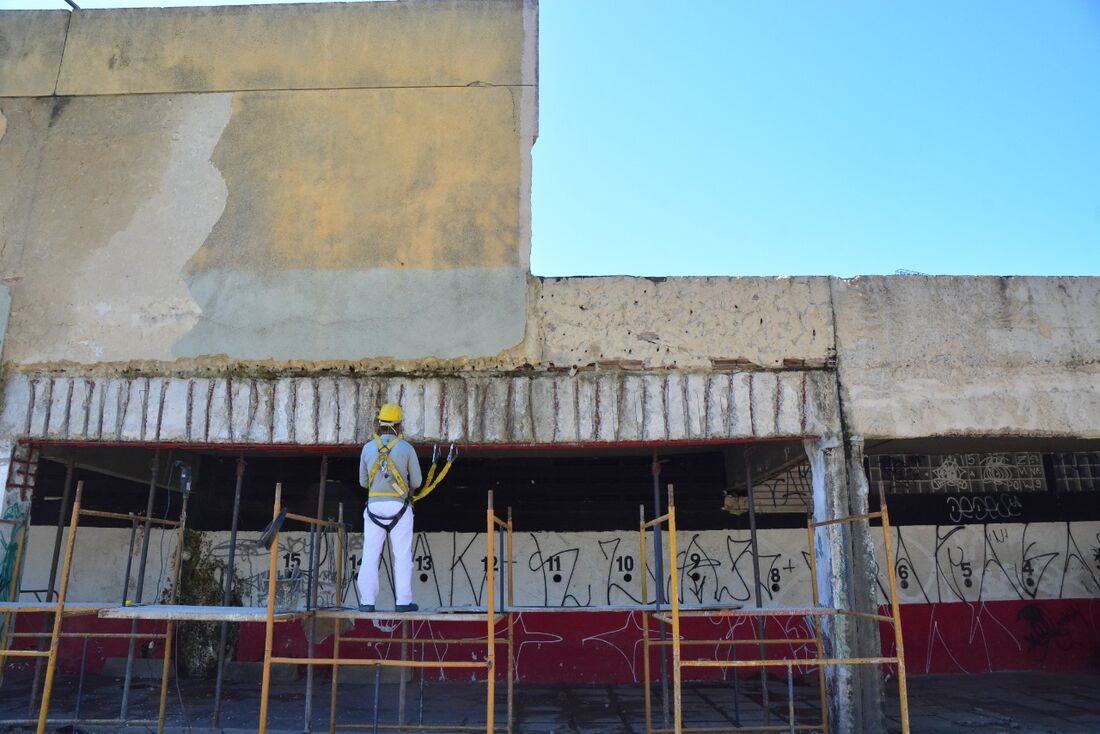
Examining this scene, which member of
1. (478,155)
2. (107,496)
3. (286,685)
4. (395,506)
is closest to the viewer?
(395,506)

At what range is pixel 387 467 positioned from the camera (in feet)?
22.9

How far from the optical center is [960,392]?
309 inches

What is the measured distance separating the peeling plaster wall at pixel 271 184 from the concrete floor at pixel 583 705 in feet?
11.3

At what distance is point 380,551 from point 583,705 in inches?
131

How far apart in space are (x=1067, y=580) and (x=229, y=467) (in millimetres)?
11152

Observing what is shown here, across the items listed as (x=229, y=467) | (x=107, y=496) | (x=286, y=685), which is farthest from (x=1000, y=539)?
(x=107, y=496)

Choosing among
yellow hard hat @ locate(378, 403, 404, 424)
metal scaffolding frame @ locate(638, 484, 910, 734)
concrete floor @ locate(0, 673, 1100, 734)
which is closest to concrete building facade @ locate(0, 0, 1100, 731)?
metal scaffolding frame @ locate(638, 484, 910, 734)

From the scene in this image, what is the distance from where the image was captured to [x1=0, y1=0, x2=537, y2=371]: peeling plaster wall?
26.5 ft

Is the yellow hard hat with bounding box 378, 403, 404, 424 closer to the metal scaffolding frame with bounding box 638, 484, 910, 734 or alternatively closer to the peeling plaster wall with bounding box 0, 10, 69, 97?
the metal scaffolding frame with bounding box 638, 484, 910, 734

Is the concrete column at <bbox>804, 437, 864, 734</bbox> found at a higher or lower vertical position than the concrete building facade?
lower

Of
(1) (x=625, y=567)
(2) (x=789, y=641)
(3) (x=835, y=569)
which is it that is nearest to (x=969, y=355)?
(3) (x=835, y=569)

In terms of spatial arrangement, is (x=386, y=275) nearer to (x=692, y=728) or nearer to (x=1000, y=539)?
(x=692, y=728)

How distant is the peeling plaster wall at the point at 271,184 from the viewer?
26.5ft

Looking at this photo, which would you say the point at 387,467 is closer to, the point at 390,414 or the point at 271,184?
the point at 390,414
